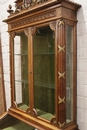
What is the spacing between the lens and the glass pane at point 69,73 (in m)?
1.27

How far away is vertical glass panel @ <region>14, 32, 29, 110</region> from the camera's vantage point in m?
1.57

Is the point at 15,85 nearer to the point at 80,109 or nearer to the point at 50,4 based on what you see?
the point at 80,109

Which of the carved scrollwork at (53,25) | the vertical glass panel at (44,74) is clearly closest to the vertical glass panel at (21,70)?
Result: the vertical glass panel at (44,74)

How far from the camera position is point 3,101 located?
2342 millimetres

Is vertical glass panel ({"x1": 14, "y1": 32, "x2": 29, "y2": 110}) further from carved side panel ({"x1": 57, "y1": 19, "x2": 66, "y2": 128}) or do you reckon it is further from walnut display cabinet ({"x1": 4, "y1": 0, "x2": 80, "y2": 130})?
carved side panel ({"x1": 57, "y1": 19, "x2": 66, "y2": 128})

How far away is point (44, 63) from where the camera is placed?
1482 millimetres

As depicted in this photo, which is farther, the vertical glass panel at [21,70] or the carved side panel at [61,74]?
the vertical glass panel at [21,70]

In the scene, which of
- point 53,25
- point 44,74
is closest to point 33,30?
point 53,25

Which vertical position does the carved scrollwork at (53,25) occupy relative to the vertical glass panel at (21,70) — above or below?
above

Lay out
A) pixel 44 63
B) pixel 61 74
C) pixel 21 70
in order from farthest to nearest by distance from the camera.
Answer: pixel 21 70
pixel 44 63
pixel 61 74

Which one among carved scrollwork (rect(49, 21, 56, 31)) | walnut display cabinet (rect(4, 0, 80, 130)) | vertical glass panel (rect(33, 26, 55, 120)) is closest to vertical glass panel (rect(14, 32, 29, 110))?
walnut display cabinet (rect(4, 0, 80, 130))

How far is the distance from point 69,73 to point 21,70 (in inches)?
22.7

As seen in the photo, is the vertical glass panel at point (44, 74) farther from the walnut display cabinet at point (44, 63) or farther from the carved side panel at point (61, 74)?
the carved side panel at point (61, 74)

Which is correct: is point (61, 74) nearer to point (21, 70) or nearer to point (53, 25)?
point (53, 25)
